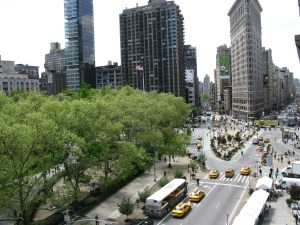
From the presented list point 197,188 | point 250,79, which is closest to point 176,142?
point 197,188

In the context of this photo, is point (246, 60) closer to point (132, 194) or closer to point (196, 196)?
point (132, 194)

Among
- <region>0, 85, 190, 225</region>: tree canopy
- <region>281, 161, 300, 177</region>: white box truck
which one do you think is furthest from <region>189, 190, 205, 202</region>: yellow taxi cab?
<region>281, 161, 300, 177</region>: white box truck

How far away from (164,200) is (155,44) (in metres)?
153

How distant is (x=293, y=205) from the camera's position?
4247 cm

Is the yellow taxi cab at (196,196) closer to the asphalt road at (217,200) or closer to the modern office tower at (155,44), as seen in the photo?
the asphalt road at (217,200)

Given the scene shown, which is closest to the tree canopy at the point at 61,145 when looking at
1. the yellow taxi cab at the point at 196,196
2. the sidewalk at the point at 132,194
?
the sidewalk at the point at 132,194

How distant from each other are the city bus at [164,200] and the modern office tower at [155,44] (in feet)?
459

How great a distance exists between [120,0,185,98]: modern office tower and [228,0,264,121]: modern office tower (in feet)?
98.4

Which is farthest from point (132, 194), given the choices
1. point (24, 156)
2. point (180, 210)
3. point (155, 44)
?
point (155, 44)

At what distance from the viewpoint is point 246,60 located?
16150 centimetres

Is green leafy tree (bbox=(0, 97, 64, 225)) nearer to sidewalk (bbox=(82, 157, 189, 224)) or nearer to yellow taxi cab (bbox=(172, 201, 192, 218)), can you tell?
sidewalk (bbox=(82, 157, 189, 224))

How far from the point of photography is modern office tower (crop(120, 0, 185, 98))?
18512 centimetres

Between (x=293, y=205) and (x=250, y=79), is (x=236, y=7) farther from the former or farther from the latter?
(x=293, y=205)

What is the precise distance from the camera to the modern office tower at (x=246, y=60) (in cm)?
15900
